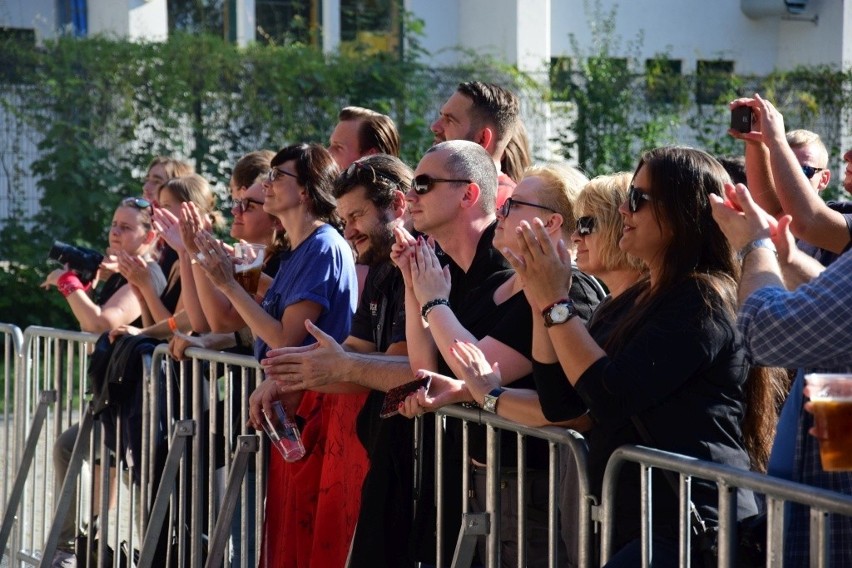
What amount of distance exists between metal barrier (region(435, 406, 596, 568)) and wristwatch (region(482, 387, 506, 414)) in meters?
0.05

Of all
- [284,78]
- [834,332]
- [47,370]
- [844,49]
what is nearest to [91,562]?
[47,370]

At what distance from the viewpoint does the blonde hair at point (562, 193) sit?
4.53m

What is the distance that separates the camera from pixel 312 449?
17.1 ft

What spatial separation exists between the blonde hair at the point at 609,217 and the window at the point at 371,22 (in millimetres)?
13650

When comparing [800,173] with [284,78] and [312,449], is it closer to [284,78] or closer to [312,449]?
[312,449]

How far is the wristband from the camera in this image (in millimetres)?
7398

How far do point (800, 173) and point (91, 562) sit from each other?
3.82 m

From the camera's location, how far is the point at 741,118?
14.4 ft

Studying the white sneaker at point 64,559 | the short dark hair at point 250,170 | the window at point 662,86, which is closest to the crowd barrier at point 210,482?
the white sneaker at point 64,559

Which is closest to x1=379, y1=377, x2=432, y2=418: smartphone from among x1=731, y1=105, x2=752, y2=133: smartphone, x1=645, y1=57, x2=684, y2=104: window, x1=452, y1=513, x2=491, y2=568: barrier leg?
x1=452, y1=513, x2=491, y2=568: barrier leg

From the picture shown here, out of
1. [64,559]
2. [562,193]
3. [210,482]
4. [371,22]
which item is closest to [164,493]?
[210,482]

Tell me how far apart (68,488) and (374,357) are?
2.55 meters

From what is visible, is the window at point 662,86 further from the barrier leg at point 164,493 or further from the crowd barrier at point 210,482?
the barrier leg at point 164,493

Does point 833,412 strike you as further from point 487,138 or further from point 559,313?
point 487,138
